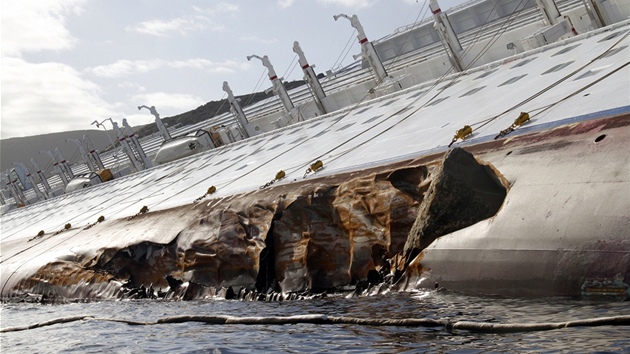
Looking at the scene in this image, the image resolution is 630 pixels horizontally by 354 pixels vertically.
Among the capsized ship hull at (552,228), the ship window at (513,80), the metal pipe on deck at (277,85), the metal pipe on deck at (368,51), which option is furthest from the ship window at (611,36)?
the metal pipe on deck at (277,85)

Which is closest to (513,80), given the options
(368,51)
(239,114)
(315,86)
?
(368,51)

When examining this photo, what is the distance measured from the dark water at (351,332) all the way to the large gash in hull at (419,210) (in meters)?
0.43

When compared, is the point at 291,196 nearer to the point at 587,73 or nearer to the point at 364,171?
the point at 364,171

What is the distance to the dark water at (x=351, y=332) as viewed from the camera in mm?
5523

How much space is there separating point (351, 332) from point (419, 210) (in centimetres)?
234

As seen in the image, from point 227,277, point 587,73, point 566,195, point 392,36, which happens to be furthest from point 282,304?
point 392,36

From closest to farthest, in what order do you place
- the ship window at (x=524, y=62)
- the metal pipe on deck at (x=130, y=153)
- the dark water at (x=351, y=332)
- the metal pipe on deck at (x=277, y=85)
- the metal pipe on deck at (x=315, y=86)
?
the dark water at (x=351, y=332), the ship window at (x=524, y=62), the metal pipe on deck at (x=315, y=86), the metal pipe on deck at (x=277, y=85), the metal pipe on deck at (x=130, y=153)

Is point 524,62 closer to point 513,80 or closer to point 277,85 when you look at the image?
point 513,80

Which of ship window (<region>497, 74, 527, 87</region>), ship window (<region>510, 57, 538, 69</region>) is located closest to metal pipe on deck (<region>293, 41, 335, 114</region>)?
ship window (<region>510, 57, 538, 69</region>)

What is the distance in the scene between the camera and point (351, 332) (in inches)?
273

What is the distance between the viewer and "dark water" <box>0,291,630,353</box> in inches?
217

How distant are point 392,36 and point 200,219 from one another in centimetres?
2421

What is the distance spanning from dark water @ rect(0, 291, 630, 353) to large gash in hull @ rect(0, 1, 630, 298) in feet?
1.40

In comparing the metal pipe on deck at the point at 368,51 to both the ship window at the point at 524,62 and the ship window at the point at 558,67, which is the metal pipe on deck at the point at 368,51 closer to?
the ship window at the point at 524,62
